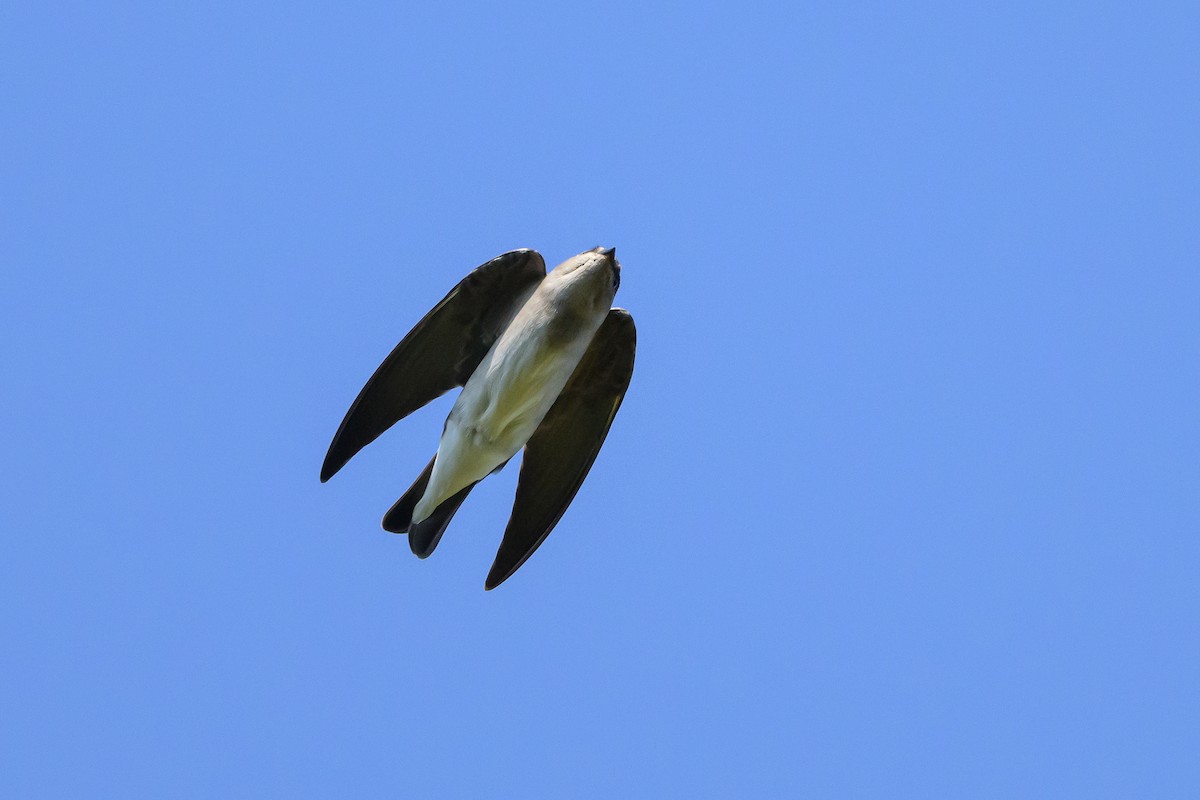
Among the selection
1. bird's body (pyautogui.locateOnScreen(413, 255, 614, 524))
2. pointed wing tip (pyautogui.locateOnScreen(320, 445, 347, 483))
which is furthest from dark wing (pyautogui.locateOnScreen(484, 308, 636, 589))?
pointed wing tip (pyautogui.locateOnScreen(320, 445, 347, 483))

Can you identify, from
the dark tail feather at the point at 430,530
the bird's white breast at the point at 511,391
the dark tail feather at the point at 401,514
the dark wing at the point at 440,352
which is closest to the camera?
the bird's white breast at the point at 511,391

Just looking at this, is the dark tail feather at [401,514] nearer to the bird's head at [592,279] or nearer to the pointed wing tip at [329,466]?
the pointed wing tip at [329,466]

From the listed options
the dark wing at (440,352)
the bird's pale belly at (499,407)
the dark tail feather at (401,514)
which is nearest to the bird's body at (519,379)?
the bird's pale belly at (499,407)

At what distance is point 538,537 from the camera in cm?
1329

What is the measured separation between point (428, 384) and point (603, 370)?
1.48 metres

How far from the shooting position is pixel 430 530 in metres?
13.1

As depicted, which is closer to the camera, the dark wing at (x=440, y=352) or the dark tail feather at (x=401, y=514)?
the dark wing at (x=440, y=352)

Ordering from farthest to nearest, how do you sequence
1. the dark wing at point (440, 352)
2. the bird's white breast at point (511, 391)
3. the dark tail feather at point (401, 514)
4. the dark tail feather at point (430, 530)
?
1. the dark tail feather at point (401, 514)
2. the dark tail feather at point (430, 530)
3. the dark wing at point (440, 352)
4. the bird's white breast at point (511, 391)

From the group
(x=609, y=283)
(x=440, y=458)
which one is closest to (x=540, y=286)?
(x=609, y=283)

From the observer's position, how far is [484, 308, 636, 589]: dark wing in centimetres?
1321

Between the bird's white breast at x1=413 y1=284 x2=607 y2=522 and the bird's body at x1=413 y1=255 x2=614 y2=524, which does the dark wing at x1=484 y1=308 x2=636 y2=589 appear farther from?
the bird's white breast at x1=413 y1=284 x2=607 y2=522

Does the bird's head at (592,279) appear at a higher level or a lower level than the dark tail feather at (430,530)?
higher

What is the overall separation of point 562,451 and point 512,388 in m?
1.20

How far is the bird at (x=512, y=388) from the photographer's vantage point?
12.4 metres
